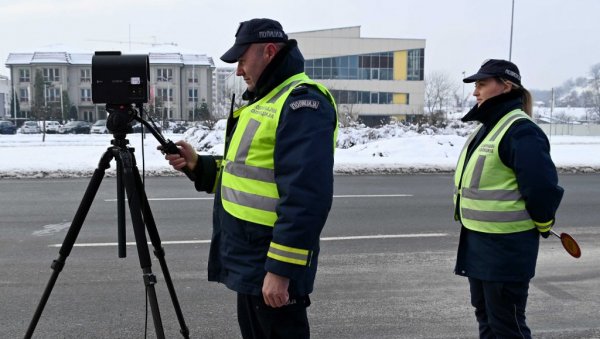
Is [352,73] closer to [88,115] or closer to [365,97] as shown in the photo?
[365,97]

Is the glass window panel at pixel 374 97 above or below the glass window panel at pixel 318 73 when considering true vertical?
below

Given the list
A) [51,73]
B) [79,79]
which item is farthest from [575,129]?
[51,73]

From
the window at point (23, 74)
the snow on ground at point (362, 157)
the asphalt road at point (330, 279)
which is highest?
the window at point (23, 74)

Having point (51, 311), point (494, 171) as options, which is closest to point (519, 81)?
point (494, 171)

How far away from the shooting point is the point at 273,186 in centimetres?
227

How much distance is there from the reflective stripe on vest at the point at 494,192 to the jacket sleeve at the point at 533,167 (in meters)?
0.05

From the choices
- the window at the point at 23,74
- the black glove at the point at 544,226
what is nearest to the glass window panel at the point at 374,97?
the window at the point at 23,74

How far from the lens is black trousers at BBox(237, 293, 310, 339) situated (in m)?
2.37

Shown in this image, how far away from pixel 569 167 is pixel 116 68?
1548cm

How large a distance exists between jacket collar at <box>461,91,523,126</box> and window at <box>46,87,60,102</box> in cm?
8114

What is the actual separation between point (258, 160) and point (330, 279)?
332 centimetres

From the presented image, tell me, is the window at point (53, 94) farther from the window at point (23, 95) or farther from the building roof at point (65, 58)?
the window at point (23, 95)

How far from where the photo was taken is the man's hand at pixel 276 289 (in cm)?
219

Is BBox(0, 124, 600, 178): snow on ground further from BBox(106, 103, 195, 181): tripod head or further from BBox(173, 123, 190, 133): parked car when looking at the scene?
BBox(173, 123, 190, 133): parked car
